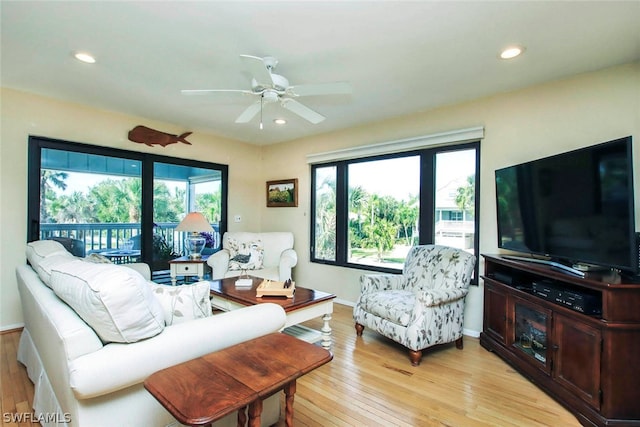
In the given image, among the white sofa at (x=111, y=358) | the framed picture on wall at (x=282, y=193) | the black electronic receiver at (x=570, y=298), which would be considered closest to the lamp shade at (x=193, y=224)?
the framed picture on wall at (x=282, y=193)

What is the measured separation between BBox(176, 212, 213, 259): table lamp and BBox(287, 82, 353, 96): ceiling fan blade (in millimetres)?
2341

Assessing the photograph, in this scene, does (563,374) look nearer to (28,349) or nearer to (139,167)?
(28,349)

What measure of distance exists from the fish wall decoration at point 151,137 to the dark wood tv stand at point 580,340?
4134mm

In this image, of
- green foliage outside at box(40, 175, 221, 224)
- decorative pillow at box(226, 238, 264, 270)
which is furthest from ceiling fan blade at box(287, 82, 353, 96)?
green foliage outside at box(40, 175, 221, 224)

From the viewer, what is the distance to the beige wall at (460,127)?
8.14 ft

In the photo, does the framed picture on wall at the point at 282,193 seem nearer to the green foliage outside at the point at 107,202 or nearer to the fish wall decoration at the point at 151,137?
the green foliage outside at the point at 107,202

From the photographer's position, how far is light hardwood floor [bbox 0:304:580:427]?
1.87m

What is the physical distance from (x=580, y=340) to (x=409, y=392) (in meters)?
1.12

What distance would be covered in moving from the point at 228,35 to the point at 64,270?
170 centimetres

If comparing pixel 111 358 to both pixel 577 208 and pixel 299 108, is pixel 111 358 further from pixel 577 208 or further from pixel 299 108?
pixel 577 208

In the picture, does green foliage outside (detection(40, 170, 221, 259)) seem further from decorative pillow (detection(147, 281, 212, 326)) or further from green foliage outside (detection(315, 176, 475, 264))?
decorative pillow (detection(147, 281, 212, 326))

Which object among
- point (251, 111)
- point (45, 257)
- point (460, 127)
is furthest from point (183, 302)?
point (460, 127)

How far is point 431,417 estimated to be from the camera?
6.15 feet

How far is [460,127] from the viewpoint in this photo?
3.28 metres
